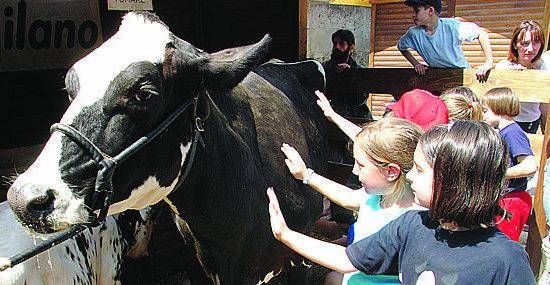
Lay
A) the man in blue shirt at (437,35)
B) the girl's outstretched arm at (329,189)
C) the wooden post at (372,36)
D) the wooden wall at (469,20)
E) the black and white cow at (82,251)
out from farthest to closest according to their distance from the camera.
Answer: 1. the wooden post at (372,36)
2. the wooden wall at (469,20)
3. the man in blue shirt at (437,35)
4. the girl's outstretched arm at (329,189)
5. the black and white cow at (82,251)

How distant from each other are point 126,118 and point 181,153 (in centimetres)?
34

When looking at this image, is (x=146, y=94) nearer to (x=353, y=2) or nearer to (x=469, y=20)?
(x=353, y=2)

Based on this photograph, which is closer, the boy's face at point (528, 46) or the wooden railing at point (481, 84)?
the wooden railing at point (481, 84)

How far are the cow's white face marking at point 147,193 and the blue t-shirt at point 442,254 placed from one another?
0.79 meters

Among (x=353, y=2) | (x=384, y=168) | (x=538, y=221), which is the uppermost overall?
(x=353, y=2)

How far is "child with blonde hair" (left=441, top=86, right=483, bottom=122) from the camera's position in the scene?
268 centimetres

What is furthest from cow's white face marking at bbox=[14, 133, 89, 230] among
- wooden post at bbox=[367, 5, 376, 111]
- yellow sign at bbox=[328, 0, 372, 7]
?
wooden post at bbox=[367, 5, 376, 111]

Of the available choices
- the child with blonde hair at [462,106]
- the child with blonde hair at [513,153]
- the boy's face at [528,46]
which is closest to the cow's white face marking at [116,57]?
the child with blonde hair at [462,106]

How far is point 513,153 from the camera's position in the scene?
294cm

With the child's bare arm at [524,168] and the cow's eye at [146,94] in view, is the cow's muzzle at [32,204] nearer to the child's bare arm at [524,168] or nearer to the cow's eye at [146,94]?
the cow's eye at [146,94]

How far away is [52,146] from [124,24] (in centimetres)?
62

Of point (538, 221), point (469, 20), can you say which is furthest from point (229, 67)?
point (469, 20)

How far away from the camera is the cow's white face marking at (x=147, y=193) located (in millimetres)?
1874

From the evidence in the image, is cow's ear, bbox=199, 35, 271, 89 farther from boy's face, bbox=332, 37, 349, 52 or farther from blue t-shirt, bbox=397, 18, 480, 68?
boy's face, bbox=332, 37, 349, 52
